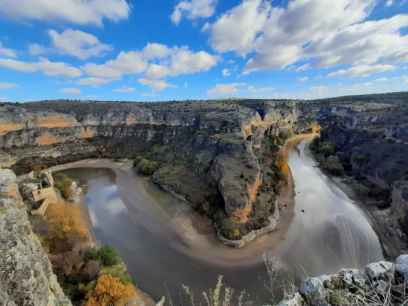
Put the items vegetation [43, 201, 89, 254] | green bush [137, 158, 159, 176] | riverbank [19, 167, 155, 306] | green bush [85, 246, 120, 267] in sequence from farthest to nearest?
green bush [137, 158, 159, 176], vegetation [43, 201, 89, 254], green bush [85, 246, 120, 267], riverbank [19, 167, 155, 306]

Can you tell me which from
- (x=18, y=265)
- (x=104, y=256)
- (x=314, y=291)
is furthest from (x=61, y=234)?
(x=314, y=291)

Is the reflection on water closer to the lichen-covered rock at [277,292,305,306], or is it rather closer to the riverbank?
the lichen-covered rock at [277,292,305,306]

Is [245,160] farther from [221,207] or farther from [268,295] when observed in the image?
[268,295]

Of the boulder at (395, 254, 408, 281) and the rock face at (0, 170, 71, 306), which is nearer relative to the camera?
the boulder at (395, 254, 408, 281)

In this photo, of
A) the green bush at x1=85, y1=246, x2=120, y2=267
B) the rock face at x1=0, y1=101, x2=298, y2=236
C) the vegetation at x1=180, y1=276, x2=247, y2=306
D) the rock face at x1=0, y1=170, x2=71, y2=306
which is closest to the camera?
the vegetation at x1=180, y1=276, x2=247, y2=306

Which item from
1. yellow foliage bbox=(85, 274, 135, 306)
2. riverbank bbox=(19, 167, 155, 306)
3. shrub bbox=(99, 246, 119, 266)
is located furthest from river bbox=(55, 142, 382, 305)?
yellow foliage bbox=(85, 274, 135, 306)

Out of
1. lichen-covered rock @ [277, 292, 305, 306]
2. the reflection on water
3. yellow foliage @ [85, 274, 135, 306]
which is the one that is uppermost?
lichen-covered rock @ [277, 292, 305, 306]

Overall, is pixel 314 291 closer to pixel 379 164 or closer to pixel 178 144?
pixel 379 164

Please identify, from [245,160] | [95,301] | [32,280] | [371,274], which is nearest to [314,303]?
[371,274]
